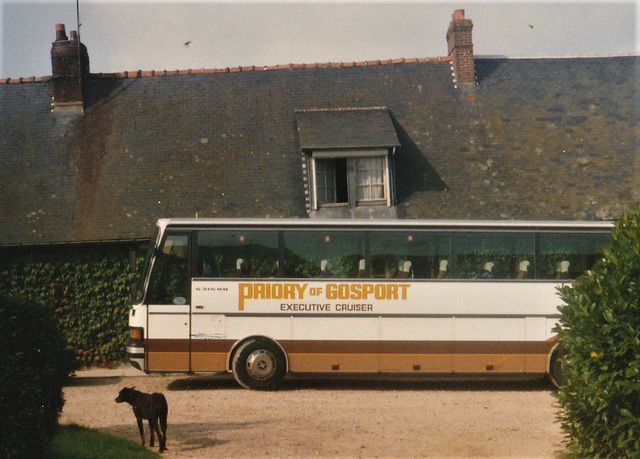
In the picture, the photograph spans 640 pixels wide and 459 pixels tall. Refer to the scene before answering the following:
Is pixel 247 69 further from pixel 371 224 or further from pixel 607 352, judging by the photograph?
pixel 607 352

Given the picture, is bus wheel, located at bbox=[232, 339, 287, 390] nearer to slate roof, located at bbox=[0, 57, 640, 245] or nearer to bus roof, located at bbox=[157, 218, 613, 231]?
bus roof, located at bbox=[157, 218, 613, 231]

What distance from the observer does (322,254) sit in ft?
49.0

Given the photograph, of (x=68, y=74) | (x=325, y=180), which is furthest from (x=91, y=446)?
(x=68, y=74)

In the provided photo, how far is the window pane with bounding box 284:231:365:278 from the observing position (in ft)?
48.9

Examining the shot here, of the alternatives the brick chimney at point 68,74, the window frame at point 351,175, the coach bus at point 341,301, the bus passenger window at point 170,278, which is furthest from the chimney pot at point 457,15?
the bus passenger window at point 170,278

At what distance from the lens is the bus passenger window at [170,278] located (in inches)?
580

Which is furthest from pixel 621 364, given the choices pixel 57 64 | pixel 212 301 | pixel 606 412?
pixel 57 64

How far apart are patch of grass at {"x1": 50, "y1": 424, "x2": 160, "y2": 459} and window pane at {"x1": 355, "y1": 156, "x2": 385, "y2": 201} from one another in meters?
12.5

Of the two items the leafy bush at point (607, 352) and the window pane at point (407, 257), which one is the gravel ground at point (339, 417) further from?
the window pane at point (407, 257)

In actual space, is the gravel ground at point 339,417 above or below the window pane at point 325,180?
below

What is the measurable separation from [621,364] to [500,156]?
1512 centimetres

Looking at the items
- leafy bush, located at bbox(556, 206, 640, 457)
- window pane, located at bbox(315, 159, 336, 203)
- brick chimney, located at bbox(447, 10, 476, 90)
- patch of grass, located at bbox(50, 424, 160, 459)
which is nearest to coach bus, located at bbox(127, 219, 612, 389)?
patch of grass, located at bbox(50, 424, 160, 459)

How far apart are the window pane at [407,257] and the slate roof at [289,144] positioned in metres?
5.66

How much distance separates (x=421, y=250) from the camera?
14.9m
